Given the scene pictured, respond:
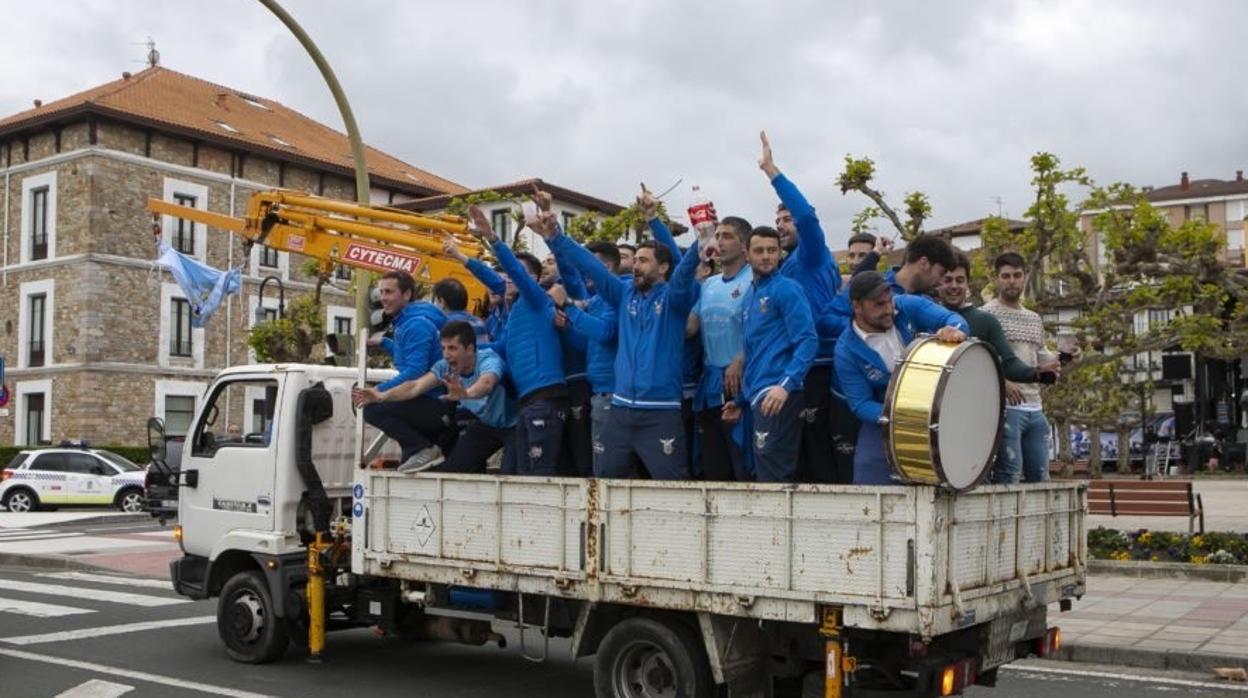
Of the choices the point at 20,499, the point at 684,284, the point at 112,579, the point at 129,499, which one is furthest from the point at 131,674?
the point at 20,499

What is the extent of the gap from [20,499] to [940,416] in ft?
87.3

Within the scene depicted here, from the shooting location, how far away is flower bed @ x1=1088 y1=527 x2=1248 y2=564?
13.9 m

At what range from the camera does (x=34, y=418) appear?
→ 136 feet

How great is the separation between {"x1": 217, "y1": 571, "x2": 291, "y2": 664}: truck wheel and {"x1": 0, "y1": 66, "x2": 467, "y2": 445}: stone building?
31.9 metres

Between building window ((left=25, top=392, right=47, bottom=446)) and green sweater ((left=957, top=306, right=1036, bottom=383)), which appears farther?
building window ((left=25, top=392, right=47, bottom=446))

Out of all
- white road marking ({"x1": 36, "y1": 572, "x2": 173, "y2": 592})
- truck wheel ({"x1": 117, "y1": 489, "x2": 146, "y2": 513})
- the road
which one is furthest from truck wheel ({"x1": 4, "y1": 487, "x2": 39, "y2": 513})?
the road

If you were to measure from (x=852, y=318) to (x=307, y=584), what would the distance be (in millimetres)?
4242

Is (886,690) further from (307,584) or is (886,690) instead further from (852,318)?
(307,584)

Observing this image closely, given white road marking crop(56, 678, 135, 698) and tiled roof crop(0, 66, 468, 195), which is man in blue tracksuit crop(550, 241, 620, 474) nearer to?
white road marking crop(56, 678, 135, 698)

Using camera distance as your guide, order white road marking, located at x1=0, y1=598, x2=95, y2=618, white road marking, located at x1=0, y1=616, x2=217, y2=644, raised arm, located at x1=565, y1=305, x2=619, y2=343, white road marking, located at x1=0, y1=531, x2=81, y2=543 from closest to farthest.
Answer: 1. raised arm, located at x1=565, y1=305, x2=619, y2=343
2. white road marking, located at x1=0, y1=616, x2=217, y2=644
3. white road marking, located at x1=0, y1=598, x2=95, y2=618
4. white road marking, located at x1=0, y1=531, x2=81, y2=543

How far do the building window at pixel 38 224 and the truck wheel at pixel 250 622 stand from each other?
3633 centimetres

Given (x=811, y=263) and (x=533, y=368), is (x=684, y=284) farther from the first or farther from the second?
(x=533, y=368)

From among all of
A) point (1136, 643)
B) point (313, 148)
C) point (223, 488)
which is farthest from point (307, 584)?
point (313, 148)

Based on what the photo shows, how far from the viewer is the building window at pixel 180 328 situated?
42.6 metres
